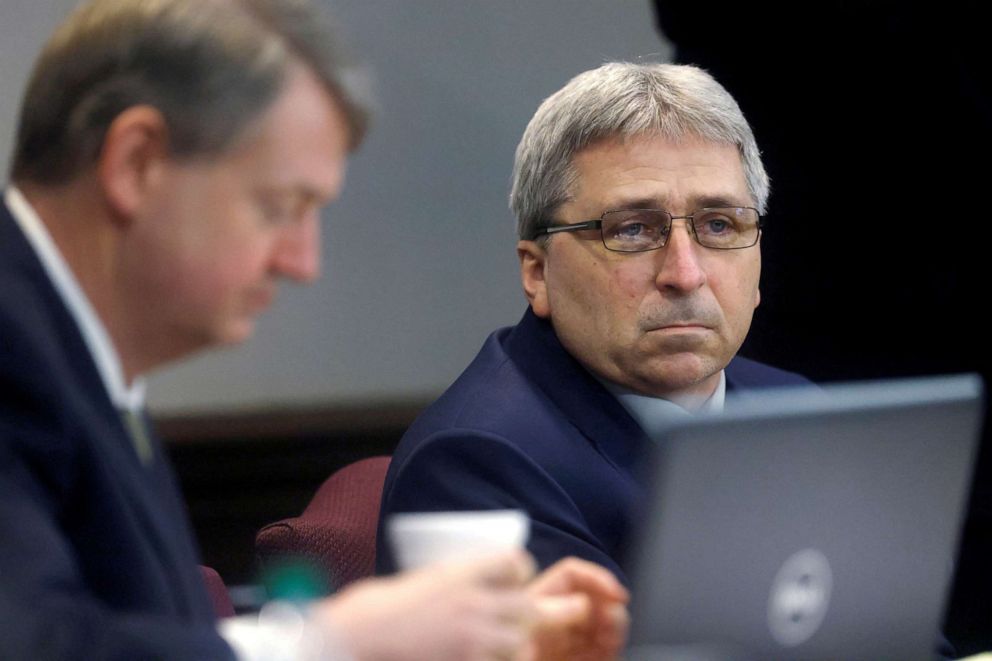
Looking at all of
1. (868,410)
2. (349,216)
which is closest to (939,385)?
(868,410)

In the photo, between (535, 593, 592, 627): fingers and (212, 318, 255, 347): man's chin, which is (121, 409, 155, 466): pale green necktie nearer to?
(212, 318, 255, 347): man's chin

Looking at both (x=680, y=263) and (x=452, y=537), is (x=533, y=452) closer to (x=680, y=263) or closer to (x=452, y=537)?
(x=680, y=263)

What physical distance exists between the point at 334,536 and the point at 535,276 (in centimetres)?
55

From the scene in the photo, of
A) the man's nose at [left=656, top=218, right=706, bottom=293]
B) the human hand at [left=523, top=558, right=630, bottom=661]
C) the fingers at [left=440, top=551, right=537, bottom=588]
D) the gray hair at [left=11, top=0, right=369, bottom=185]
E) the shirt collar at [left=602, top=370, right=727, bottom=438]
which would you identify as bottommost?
the shirt collar at [left=602, top=370, right=727, bottom=438]

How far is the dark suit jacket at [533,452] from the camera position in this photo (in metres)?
2.13

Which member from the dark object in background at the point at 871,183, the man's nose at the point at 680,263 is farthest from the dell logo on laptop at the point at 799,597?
the dark object in background at the point at 871,183

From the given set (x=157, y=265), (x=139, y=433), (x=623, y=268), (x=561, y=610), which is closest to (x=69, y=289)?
(x=157, y=265)

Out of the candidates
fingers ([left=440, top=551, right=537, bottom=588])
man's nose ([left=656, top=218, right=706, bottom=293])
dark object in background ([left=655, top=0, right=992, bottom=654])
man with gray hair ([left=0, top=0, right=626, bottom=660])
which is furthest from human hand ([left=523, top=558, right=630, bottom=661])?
dark object in background ([left=655, top=0, right=992, bottom=654])

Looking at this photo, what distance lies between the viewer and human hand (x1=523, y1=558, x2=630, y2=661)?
150cm

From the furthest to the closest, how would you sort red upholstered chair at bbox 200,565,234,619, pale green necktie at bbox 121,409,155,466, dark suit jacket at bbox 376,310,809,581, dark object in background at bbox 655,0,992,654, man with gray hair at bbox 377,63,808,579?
dark object in background at bbox 655,0,992,654
man with gray hair at bbox 377,63,808,579
red upholstered chair at bbox 200,565,234,619
dark suit jacket at bbox 376,310,809,581
pale green necktie at bbox 121,409,155,466

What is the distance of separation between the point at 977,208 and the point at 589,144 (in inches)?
55.9

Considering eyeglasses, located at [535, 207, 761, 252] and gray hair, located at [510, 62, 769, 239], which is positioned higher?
gray hair, located at [510, 62, 769, 239]

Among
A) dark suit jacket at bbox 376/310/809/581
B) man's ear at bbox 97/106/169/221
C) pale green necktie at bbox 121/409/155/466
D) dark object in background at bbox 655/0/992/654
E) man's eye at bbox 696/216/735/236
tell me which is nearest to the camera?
man's ear at bbox 97/106/169/221

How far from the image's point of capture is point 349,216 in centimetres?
444
